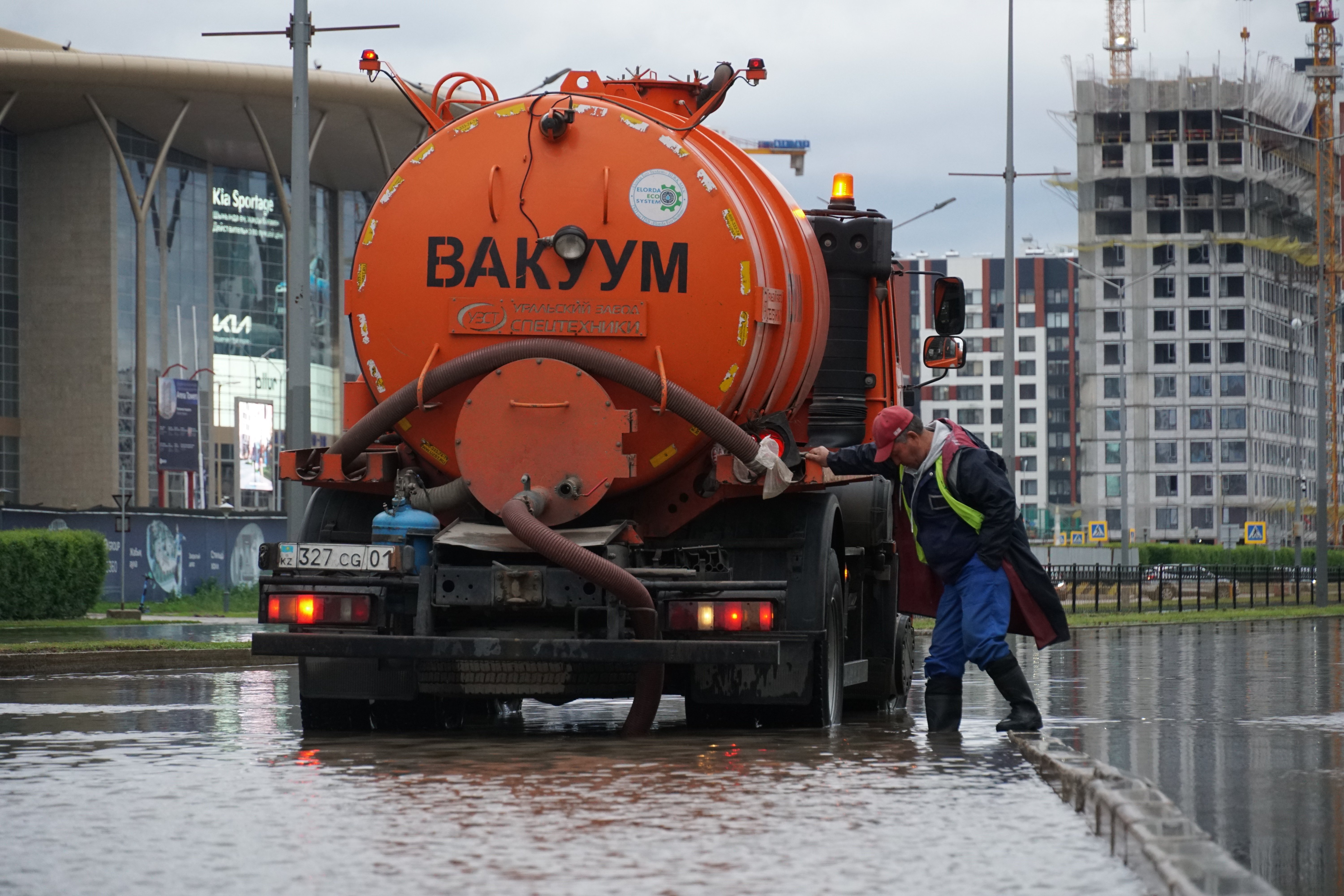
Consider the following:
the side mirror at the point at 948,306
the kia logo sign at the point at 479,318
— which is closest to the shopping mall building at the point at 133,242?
the side mirror at the point at 948,306

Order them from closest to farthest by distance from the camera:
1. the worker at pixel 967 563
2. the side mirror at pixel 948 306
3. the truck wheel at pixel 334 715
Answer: the worker at pixel 967 563
the truck wheel at pixel 334 715
the side mirror at pixel 948 306

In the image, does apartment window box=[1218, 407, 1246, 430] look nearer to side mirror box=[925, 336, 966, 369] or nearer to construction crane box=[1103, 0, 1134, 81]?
construction crane box=[1103, 0, 1134, 81]

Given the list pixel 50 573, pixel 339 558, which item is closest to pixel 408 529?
pixel 339 558

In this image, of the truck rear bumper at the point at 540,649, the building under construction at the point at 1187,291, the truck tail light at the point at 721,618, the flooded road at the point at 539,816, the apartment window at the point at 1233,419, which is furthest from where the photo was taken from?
the apartment window at the point at 1233,419

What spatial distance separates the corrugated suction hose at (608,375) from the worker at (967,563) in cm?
48

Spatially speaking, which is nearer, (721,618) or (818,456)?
(721,618)

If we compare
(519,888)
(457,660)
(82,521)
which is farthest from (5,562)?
(519,888)

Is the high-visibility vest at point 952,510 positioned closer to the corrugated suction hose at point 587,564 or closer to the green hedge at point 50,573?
the corrugated suction hose at point 587,564

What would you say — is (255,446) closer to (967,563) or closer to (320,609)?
(320,609)

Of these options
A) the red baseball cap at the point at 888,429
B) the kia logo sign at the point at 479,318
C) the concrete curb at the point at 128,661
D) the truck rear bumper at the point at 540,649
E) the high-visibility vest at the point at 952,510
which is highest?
the kia logo sign at the point at 479,318

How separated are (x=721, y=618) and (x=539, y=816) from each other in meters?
2.91

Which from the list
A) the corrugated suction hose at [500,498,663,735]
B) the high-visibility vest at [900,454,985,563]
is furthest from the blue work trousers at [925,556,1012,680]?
the corrugated suction hose at [500,498,663,735]

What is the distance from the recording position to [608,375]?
9406 millimetres

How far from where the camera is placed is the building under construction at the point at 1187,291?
435 feet
